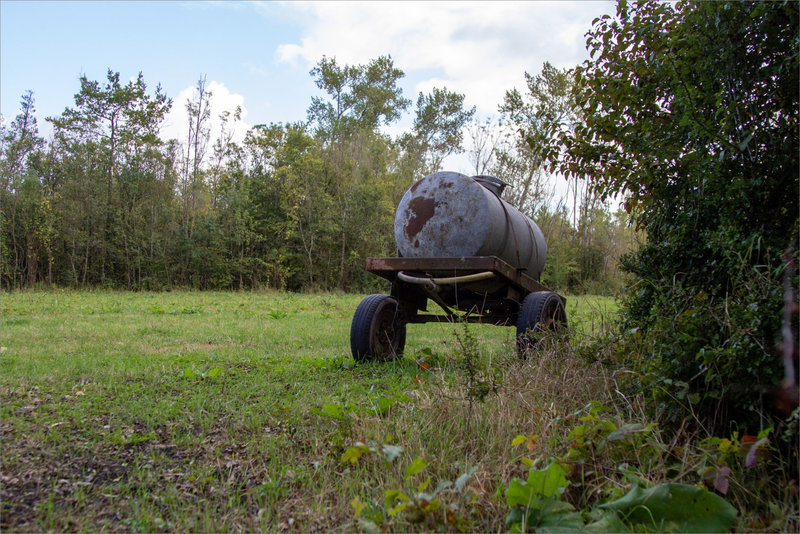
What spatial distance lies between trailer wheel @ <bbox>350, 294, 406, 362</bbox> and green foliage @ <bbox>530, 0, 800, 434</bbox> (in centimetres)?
253

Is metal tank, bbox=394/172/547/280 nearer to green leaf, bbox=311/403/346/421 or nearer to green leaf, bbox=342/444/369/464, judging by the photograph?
green leaf, bbox=311/403/346/421

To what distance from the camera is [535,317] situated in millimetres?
5316

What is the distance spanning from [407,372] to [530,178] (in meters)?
23.5

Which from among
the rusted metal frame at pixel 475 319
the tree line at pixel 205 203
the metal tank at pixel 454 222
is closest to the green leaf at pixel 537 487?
the metal tank at pixel 454 222

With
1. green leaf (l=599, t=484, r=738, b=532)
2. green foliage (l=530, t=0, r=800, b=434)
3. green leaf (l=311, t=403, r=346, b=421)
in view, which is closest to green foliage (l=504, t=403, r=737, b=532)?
green leaf (l=599, t=484, r=738, b=532)

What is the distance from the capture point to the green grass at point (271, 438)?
2252 mm

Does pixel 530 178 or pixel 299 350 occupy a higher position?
pixel 530 178

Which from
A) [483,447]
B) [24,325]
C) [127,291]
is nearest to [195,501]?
[483,447]

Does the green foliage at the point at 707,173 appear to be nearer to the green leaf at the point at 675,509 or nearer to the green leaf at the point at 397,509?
the green leaf at the point at 675,509

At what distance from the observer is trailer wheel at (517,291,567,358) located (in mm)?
5035

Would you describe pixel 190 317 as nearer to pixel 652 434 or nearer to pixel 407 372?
pixel 407 372

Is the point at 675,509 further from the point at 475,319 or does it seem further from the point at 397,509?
the point at 475,319

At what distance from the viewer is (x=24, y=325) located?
8.53 m

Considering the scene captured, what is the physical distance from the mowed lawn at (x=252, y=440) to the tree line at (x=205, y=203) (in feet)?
51.4
